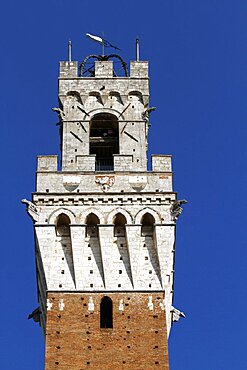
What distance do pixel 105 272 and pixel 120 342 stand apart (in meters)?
2.65

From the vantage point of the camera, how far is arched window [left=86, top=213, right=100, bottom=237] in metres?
38.4

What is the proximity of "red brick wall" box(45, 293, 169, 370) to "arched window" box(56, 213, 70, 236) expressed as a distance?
262cm

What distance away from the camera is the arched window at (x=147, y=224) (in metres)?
38.5

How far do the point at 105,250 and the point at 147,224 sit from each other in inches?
77.4

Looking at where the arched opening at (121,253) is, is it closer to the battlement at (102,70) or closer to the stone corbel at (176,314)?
the stone corbel at (176,314)

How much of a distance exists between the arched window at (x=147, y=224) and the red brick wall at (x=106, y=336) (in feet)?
8.58

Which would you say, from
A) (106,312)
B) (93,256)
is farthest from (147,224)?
(106,312)

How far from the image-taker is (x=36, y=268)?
38.5 metres

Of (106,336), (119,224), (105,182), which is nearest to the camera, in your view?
(106,336)

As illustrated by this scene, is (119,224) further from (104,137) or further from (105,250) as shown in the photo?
(104,137)

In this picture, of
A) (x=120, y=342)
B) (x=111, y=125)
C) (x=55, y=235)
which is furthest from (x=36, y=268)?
(x=111, y=125)

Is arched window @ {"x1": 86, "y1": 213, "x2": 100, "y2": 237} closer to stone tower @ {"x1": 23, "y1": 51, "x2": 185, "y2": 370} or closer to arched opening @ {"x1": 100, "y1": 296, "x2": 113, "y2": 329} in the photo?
stone tower @ {"x1": 23, "y1": 51, "x2": 185, "y2": 370}

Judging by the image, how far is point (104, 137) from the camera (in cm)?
4303

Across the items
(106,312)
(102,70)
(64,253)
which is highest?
(102,70)
